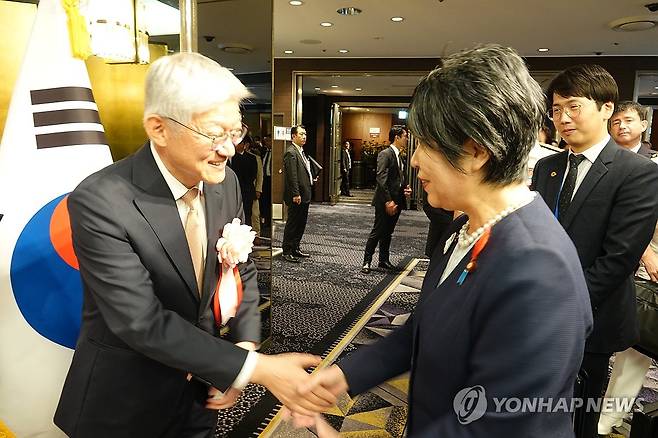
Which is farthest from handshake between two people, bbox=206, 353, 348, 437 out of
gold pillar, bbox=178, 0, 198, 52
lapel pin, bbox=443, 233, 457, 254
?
gold pillar, bbox=178, 0, 198, 52

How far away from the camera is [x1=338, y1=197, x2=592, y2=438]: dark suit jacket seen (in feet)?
2.76

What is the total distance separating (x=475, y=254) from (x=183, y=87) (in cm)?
78

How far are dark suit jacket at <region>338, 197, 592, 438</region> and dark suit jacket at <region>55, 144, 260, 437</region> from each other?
0.53 meters

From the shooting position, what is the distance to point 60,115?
1636 mm

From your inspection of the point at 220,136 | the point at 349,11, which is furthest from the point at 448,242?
the point at 349,11

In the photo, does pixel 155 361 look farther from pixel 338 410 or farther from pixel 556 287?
pixel 338 410

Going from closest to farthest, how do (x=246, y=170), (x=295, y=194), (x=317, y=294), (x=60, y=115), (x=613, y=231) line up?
(x=60, y=115)
(x=613, y=231)
(x=246, y=170)
(x=317, y=294)
(x=295, y=194)

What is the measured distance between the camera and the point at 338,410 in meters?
2.89

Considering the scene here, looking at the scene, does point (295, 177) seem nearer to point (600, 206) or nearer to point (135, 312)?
point (600, 206)

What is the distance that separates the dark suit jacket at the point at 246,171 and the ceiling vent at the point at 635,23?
631cm

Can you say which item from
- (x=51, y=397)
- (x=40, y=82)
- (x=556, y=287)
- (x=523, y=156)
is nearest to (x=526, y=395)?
(x=556, y=287)

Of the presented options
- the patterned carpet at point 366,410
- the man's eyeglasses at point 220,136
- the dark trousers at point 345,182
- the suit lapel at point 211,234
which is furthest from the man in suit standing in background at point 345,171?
the man's eyeglasses at point 220,136

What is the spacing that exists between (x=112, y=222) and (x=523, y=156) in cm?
93

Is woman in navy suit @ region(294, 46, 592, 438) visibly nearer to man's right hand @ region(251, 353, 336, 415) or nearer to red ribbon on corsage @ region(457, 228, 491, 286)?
red ribbon on corsage @ region(457, 228, 491, 286)
